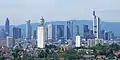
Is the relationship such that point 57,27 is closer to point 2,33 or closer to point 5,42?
point 2,33

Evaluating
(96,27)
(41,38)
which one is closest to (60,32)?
(96,27)

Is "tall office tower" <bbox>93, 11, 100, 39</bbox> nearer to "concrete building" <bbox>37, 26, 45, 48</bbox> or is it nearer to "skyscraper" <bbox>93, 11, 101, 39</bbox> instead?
"skyscraper" <bbox>93, 11, 101, 39</bbox>

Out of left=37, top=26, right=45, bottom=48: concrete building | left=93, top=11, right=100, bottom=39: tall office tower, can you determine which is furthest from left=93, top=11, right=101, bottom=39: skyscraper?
left=37, top=26, right=45, bottom=48: concrete building

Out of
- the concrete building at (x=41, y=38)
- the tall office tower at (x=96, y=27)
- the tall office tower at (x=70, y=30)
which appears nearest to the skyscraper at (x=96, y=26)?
the tall office tower at (x=96, y=27)

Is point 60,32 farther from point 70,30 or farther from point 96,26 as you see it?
point 96,26

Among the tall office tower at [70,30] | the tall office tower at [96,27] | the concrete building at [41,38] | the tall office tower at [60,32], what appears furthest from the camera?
the tall office tower at [70,30]

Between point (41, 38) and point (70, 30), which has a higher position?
point (70, 30)

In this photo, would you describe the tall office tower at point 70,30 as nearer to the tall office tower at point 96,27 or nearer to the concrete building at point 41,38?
the tall office tower at point 96,27

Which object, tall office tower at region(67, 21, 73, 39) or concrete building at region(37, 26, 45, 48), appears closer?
concrete building at region(37, 26, 45, 48)

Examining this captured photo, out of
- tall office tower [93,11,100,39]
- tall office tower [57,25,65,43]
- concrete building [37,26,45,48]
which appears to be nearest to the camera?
concrete building [37,26,45,48]

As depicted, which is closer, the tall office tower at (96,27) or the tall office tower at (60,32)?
the tall office tower at (96,27)

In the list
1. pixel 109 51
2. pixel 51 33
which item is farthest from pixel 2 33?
pixel 109 51

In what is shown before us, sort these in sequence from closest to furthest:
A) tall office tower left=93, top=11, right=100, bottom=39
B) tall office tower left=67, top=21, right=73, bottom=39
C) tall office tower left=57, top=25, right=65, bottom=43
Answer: tall office tower left=93, top=11, right=100, bottom=39 → tall office tower left=57, top=25, right=65, bottom=43 → tall office tower left=67, top=21, right=73, bottom=39

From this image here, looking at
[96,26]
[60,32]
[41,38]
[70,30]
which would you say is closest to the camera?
[41,38]
